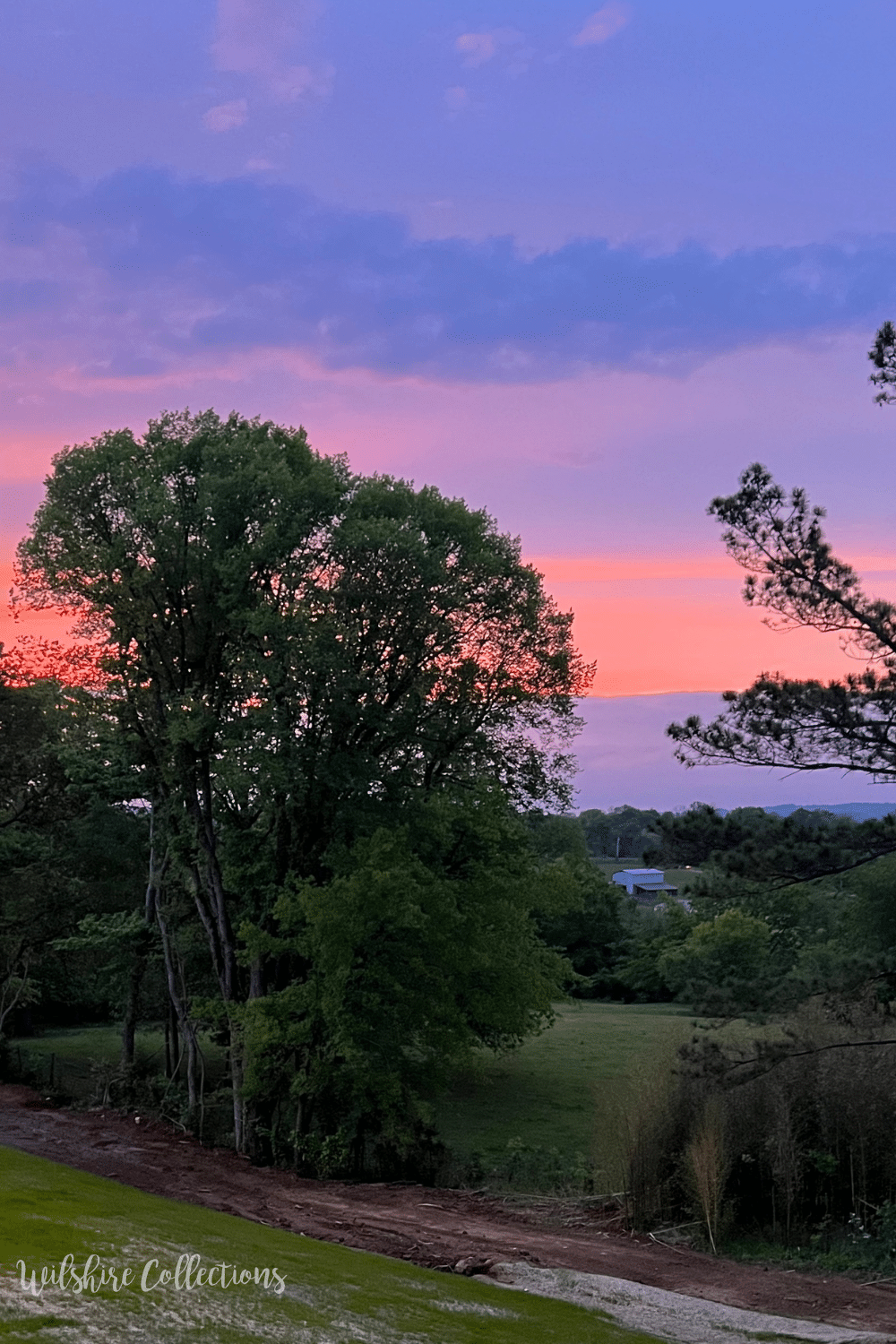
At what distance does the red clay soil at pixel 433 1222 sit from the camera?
671 inches

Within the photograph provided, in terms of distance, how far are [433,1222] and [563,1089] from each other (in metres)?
20.8

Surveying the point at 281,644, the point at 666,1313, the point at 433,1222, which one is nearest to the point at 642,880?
the point at 281,644

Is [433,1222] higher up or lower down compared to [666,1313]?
lower down

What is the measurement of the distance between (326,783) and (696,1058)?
10.9 meters

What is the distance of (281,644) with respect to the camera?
25.6 meters

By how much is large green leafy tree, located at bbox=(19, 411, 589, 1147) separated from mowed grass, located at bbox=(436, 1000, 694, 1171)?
7412 mm

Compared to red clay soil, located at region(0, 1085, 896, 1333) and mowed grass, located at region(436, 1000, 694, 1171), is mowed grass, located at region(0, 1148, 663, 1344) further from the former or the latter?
mowed grass, located at region(436, 1000, 694, 1171)

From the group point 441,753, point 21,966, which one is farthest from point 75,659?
point 21,966

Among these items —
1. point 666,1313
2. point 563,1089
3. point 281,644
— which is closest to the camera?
point 666,1313

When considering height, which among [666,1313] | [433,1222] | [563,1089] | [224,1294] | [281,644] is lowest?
[563,1089]

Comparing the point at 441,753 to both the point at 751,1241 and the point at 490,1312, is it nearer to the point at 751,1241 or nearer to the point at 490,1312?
the point at 751,1241

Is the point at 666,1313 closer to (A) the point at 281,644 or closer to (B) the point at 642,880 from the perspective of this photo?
(A) the point at 281,644

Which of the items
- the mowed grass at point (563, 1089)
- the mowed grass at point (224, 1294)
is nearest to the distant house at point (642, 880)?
the mowed grass at point (563, 1089)

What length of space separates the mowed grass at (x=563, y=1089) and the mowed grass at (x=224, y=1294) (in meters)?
8.25
